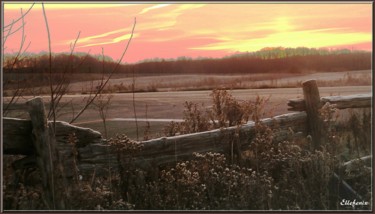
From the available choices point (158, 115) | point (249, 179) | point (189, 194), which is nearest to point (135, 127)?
point (158, 115)

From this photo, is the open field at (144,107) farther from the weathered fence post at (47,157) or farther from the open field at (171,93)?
the weathered fence post at (47,157)

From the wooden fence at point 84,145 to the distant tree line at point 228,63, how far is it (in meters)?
0.41

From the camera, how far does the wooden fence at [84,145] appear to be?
6.56 meters

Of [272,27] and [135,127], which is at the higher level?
[272,27]

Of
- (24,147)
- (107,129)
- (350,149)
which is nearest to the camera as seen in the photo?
(24,147)

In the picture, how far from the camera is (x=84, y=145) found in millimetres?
6848

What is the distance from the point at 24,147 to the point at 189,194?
190cm

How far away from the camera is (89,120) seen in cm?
718

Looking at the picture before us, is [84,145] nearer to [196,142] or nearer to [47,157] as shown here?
[47,157]

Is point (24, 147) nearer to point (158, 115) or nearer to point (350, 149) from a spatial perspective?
point (158, 115)

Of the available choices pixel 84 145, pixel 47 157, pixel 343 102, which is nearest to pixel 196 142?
pixel 84 145

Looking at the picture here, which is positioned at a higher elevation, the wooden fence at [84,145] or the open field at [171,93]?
the open field at [171,93]

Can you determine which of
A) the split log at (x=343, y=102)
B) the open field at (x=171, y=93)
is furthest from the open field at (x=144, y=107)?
the split log at (x=343, y=102)

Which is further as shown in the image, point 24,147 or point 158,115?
point 158,115
